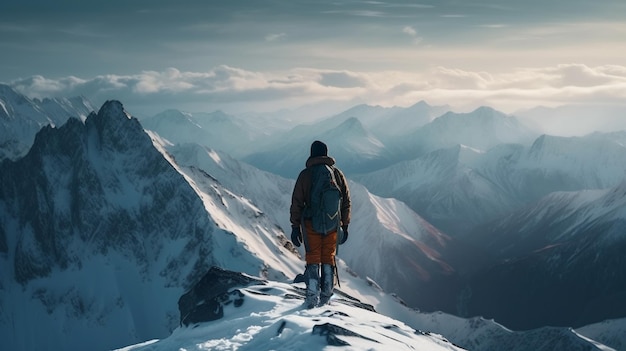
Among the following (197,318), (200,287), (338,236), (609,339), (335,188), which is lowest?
(609,339)

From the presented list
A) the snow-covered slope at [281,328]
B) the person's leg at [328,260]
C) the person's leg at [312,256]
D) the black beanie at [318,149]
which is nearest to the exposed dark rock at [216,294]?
the snow-covered slope at [281,328]

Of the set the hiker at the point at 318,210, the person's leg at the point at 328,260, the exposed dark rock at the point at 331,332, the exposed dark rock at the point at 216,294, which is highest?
the hiker at the point at 318,210

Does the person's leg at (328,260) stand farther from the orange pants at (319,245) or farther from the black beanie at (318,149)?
the black beanie at (318,149)

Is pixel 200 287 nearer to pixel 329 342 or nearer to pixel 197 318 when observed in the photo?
pixel 197 318

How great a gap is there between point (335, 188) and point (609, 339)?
155 meters

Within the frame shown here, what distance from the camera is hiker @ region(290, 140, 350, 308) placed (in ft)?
87.7

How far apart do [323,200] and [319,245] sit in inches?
88.9

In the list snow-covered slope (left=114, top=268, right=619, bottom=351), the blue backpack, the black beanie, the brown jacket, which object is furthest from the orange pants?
the black beanie

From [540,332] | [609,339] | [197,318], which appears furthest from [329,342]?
[609,339]

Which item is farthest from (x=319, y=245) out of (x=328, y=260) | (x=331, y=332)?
(x=331, y=332)

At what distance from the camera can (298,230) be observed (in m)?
27.0

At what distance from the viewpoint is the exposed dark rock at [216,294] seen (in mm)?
32625

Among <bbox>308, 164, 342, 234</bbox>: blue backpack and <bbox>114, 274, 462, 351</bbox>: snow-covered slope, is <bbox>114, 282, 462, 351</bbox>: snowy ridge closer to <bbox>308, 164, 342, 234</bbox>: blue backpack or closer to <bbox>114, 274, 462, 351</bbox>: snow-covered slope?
<bbox>114, 274, 462, 351</bbox>: snow-covered slope

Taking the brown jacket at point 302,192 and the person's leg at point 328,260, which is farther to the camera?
the person's leg at point 328,260
